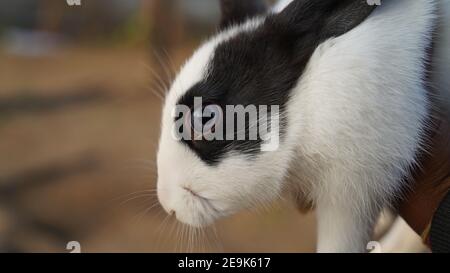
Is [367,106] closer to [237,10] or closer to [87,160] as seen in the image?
[237,10]

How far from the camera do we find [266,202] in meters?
0.53

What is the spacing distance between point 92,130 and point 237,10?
4.95 ft

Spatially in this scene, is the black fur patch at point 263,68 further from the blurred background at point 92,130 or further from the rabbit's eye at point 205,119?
the blurred background at point 92,130

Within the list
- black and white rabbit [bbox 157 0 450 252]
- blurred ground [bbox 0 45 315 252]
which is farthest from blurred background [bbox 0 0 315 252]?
black and white rabbit [bbox 157 0 450 252]

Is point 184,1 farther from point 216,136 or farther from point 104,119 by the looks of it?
point 216,136

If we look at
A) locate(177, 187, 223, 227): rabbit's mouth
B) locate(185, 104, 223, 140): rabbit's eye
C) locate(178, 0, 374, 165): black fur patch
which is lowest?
locate(177, 187, 223, 227): rabbit's mouth

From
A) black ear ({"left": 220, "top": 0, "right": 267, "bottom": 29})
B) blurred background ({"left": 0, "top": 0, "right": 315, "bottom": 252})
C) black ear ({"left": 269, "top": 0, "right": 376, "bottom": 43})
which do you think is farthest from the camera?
blurred background ({"left": 0, "top": 0, "right": 315, "bottom": 252})

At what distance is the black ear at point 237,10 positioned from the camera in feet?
1.89

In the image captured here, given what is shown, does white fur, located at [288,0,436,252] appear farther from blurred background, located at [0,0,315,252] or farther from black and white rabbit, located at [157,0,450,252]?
blurred background, located at [0,0,315,252]

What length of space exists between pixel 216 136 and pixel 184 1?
2.33 metres

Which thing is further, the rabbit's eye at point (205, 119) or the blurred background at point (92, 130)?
the blurred background at point (92, 130)

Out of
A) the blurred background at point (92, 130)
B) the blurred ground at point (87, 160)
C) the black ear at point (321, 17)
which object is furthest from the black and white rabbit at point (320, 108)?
the blurred ground at point (87, 160)

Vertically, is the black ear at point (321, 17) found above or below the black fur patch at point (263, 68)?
above

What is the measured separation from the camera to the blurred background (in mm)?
1422
